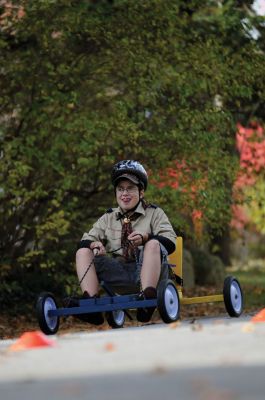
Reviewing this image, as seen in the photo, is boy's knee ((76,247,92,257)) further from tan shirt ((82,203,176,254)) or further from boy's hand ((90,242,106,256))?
tan shirt ((82,203,176,254))

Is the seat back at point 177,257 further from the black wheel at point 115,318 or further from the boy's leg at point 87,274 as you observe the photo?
the boy's leg at point 87,274

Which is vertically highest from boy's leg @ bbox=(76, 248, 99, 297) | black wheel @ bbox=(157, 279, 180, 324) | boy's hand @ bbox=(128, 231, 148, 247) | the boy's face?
the boy's face

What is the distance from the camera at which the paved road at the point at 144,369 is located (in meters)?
5.12

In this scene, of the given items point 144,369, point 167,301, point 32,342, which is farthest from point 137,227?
point 144,369

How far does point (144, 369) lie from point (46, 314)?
4.42 metres

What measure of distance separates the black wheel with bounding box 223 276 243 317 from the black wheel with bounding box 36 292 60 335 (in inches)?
68.2

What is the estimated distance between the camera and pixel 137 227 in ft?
34.7

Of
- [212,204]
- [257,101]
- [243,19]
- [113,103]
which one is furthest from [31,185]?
[257,101]

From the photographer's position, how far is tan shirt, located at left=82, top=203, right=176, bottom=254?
10438mm

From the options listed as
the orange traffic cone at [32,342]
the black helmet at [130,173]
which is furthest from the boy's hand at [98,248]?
the orange traffic cone at [32,342]

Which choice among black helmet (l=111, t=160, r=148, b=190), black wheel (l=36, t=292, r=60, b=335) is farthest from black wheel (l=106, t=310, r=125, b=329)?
black helmet (l=111, t=160, r=148, b=190)

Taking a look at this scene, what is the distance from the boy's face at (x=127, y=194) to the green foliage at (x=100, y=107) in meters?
2.78

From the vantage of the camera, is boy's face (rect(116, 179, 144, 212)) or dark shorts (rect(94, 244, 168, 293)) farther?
boy's face (rect(116, 179, 144, 212))

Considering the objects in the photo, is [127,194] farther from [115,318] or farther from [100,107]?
[100,107]
